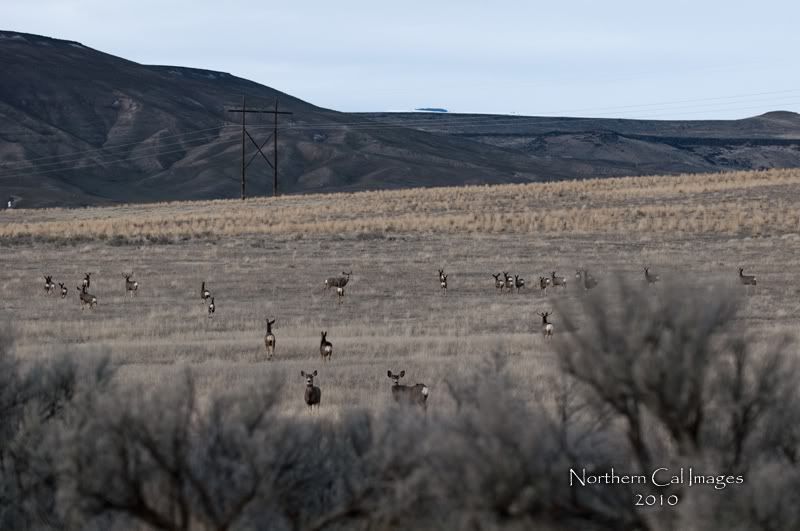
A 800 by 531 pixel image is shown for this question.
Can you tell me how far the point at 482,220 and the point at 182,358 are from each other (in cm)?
3799

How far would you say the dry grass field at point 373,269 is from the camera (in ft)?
60.8

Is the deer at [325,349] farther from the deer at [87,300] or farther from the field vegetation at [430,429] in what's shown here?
the deer at [87,300]

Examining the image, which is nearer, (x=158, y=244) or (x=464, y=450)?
(x=464, y=450)

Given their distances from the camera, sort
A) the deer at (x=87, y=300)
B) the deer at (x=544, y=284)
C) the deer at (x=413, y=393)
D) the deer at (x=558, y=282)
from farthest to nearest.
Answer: the deer at (x=544, y=284) < the deer at (x=558, y=282) < the deer at (x=87, y=300) < the deer at (x=413, y=393)

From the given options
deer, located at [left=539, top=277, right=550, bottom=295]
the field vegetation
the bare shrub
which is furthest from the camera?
deer, located at [left=539, top=277, right=550, bottom=295]

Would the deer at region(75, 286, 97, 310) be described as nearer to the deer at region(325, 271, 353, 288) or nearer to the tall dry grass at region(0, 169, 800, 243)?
the deer at region(325, 271, 353, 288)

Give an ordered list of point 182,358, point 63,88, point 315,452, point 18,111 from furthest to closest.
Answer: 1. point 63,88
2. point 18,111
3. point 182,358
4. point 315,452

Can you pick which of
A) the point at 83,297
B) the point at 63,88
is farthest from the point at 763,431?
the point at 63,88

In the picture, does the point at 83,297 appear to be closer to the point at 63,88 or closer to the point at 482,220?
the point at 482,220

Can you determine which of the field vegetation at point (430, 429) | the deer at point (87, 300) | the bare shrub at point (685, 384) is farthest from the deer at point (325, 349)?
the bare shrub at point (685, 384)

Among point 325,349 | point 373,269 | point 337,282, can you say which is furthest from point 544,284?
point 325,349

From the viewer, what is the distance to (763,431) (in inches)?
324

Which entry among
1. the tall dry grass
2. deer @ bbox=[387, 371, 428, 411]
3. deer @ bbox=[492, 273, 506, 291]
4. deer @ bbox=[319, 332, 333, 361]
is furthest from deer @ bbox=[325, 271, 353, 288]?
the tall dry grass

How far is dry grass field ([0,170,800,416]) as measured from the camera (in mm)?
18531
